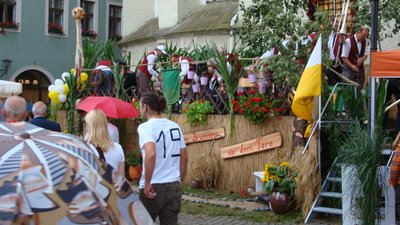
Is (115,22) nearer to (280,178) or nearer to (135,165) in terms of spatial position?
(135,165)

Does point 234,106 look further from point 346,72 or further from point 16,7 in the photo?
point 16,7

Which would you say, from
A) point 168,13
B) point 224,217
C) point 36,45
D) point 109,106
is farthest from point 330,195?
point 36,45

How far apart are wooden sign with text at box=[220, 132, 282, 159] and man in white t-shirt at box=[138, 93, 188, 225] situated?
6125mm

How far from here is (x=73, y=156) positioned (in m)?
3.94

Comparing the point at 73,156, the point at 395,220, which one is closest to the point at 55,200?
the point at 73,156

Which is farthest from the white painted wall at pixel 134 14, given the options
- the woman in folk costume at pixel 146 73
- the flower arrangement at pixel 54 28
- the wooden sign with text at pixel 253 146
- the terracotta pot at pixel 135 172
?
the wooden sign with text at pixel 253 146

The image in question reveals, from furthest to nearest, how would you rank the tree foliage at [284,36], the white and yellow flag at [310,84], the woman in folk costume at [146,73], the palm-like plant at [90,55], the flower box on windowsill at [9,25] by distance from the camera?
1. the flower box on windowsill at [9,25]
2. the palm-like plant at [90,55]
3. the woman in folk costume at [146,73]
4. the tree foliage at [284,36]
5. the white and yellow flag at [310,84]

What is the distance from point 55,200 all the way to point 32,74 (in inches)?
1185

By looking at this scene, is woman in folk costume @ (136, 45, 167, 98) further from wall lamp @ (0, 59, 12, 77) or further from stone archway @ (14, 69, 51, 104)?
stone archway @ (14, 69, 51, 104)

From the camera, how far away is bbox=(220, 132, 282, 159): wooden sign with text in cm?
1239

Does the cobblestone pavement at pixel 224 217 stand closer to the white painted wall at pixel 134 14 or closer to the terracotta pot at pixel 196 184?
the terracotta pot at pixel 196 184

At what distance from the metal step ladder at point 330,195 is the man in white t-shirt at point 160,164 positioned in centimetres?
422

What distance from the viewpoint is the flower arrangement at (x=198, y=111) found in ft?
45.4

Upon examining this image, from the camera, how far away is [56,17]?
112 feet
